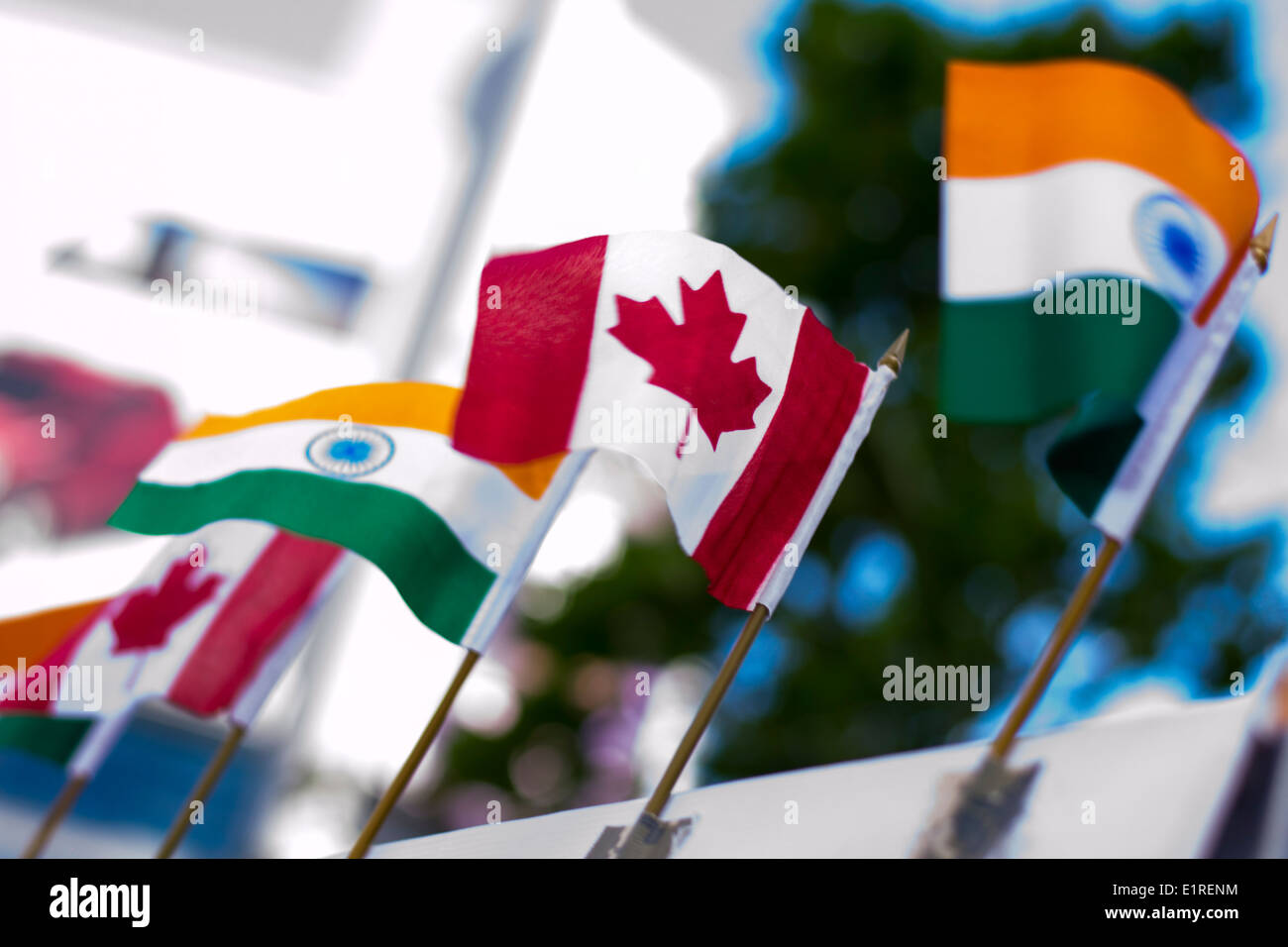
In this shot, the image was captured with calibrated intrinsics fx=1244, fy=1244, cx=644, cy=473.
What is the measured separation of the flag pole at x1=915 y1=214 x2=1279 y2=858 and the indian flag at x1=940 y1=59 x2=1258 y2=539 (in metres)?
0.40

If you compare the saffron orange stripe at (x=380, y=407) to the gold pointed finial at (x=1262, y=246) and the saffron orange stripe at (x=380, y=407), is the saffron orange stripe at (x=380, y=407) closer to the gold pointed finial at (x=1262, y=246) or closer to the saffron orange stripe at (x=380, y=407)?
the saffron orange stripe at (x=380, y=407)

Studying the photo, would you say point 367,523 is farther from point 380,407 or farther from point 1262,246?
point 1262,246

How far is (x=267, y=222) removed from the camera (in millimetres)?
13273

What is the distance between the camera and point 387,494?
13.4ft

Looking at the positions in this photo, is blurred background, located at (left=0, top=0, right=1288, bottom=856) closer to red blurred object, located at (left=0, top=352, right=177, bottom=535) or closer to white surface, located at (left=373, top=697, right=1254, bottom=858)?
red blurred object, located at (left=0, top=352, right=177, bottom=535)

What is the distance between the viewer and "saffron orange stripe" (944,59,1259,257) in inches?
156

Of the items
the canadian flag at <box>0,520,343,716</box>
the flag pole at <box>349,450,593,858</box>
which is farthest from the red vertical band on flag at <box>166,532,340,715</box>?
the flag pole at <box>349,450,593,858</box>

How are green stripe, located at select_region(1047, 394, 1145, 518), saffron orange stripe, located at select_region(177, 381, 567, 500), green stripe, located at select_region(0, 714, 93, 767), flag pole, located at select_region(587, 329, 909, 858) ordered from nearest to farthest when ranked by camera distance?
flag pole, located at select_region(587, 329, 909, 858), green stripe, located at select_region(1047, 394, 1145, 518), saffron orange stripe, located at select_region(177, 381, 567, 500), green stripe, located at select_region(0, 714, 93, 767)

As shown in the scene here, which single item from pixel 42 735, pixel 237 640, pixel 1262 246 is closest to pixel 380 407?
pixel 237 640

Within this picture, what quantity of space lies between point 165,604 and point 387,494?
1.40m

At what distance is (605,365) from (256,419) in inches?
57.9

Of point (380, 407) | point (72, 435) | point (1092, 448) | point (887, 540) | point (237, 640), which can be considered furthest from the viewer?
point (72, 435)
